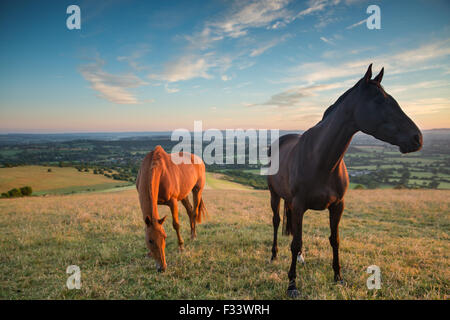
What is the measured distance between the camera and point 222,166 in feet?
205

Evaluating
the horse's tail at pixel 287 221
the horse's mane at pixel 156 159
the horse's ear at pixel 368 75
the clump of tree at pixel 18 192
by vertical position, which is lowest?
the clump of tree at pixel 18 192

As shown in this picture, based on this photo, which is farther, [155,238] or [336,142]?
[155,238]

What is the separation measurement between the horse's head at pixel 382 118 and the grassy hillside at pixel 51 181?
36.1 meters

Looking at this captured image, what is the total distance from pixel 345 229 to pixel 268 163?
5082mm

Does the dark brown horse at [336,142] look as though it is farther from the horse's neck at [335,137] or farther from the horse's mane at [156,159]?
the horse's mane at [156,159]

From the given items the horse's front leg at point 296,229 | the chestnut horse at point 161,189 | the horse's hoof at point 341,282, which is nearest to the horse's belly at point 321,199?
the horse's front leg at point 296,229

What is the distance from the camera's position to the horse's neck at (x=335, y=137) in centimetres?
319

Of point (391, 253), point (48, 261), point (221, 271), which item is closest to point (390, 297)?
point (391, 253)

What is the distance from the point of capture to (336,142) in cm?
329

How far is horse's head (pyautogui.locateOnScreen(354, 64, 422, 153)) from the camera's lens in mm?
2598

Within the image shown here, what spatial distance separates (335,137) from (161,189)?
408 centimetres

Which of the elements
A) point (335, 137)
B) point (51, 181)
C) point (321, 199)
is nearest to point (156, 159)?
point (321, 199)

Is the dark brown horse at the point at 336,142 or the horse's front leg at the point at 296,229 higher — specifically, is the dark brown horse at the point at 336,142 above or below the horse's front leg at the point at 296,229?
above

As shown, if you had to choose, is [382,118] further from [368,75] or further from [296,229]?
[296,229]
